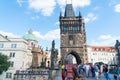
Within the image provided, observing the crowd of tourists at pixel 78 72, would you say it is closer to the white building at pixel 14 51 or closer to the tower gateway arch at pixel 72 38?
the white building at pixel 14 51

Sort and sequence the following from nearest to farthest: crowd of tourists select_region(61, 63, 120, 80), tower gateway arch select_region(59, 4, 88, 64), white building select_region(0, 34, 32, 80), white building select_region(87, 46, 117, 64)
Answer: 1. crowd of tourists select_region(61, 63, 120, 80)
2. white building select_region(0, 34, 32, 80)
3. tower gateway arch select_region(59, 4, 88, 64)
4. white building select_region(87, 46, 117, 64)

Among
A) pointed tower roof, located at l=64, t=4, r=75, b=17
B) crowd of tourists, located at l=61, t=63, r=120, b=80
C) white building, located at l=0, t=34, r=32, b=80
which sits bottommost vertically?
crowd of tourists, located at l=61, t=63, r=120, b=80

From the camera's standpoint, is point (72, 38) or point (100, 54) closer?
point (72, 38)

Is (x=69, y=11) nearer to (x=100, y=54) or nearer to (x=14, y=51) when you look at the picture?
(x=14, y=51)

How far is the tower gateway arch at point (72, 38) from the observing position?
186ft

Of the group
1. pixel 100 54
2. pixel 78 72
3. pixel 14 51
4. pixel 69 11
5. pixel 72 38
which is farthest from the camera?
pixel 100 54

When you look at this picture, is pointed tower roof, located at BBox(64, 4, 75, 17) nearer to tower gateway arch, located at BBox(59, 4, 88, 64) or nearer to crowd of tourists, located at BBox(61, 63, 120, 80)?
tower gateway arch, located at BBox(59, 4, 88, 64)

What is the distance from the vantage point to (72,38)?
58.5 metres

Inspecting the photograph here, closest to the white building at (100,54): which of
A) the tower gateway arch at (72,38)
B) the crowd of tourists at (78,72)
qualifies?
the tower gateway arch at (72,38)

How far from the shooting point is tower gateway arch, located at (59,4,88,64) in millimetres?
56781

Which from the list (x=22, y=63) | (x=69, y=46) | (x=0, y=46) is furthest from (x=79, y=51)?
(x=0, y=46)

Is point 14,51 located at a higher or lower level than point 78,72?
higher

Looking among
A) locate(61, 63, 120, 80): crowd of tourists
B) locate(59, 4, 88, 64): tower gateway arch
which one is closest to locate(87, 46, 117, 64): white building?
locate(59, 4, 88, 64): tower gateway arch

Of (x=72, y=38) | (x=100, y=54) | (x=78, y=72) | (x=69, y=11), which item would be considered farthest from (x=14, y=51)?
(x=100, y=54)
